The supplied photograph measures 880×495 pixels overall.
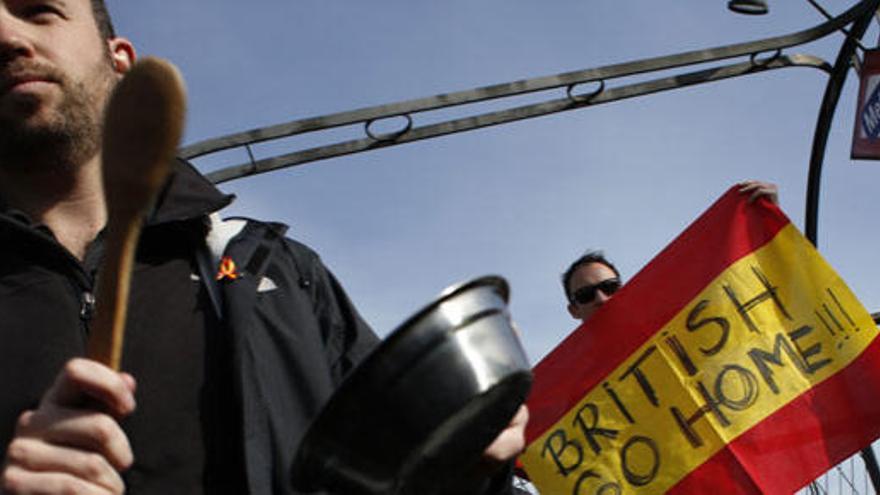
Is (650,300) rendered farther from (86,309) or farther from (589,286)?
(86,309)

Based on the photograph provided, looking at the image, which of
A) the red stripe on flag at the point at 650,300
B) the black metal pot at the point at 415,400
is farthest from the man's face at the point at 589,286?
the black metal pot at the point at 415,400

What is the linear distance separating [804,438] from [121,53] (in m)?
4.34

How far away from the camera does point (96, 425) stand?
110 centimetres

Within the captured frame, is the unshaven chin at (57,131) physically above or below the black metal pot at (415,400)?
above

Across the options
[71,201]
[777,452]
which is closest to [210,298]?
[71,201]

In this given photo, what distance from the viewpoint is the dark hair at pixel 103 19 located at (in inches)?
81.5

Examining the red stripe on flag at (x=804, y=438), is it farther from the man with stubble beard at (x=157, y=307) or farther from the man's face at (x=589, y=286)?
the man with stubble beard at (x=157, y=307)

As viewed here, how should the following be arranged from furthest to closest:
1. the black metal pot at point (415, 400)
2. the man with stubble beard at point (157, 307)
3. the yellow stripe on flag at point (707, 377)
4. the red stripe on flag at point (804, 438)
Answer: the yellow stripe on flag at point (707, 377)
the red stripe on flag at point (804, 438)
the man with stubble beard at point (157, 307)
the black metal pot at point (415, 400)

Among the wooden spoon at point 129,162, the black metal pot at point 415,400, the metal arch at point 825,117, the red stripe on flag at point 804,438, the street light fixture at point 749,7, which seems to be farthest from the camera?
the metal arch at point 825,117

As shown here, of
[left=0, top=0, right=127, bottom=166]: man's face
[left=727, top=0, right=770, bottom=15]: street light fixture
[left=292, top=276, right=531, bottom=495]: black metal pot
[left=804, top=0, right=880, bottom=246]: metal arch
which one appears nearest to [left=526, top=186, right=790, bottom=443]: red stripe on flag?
[left=727, top=0, right=770, bottom=15]: street light fixture

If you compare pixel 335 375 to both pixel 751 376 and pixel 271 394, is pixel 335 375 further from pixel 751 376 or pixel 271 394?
pixel 751 376

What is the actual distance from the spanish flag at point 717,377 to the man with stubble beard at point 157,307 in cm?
386

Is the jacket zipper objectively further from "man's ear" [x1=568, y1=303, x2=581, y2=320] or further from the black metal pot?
"man's ear" [x1=568, y1=303, x2=581, y2=320]

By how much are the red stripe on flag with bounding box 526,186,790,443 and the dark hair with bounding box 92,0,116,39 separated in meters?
4.22
